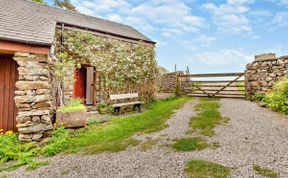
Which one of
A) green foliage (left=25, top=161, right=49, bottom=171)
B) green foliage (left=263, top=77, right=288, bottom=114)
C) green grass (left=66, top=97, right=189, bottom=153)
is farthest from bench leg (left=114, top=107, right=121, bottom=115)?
green foliage (left=263, top=77, right=288, bottom=114)

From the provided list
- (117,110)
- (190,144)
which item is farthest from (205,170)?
(117,110)

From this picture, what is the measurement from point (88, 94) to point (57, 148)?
6990 mm

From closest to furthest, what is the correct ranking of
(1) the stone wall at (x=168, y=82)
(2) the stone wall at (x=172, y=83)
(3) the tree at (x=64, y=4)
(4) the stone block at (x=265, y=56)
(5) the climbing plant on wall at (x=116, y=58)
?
(5) the climbing plant on wall at (x=116, y=58) → (4) the stone block at (x=265, y=56) → (2) the stone wall at (x=172, y=83) → (1) the stone wall at (x=168, y=82) → (3) the tree at (x=64, y=4)

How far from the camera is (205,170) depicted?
113 inches

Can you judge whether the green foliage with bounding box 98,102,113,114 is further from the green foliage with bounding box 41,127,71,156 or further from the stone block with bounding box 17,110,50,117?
the stone block with bounding box 17,110,50,117

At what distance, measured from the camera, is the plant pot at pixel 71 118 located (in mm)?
5329

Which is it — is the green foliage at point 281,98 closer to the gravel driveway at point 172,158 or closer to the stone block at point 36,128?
the gravel driveway at point 172,158

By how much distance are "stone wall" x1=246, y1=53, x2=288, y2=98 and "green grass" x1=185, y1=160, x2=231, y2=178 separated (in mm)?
8119

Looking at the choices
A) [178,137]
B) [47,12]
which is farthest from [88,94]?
[178,137]

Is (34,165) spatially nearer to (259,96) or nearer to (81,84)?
(81,84)

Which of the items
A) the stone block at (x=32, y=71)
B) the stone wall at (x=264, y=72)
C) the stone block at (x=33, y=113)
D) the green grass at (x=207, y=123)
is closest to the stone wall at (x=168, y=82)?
the stone wall at (x=264, y=72)

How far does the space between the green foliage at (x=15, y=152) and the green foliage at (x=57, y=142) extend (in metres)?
0.27

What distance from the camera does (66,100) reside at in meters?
8.53

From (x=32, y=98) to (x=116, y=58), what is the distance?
5822 mm
